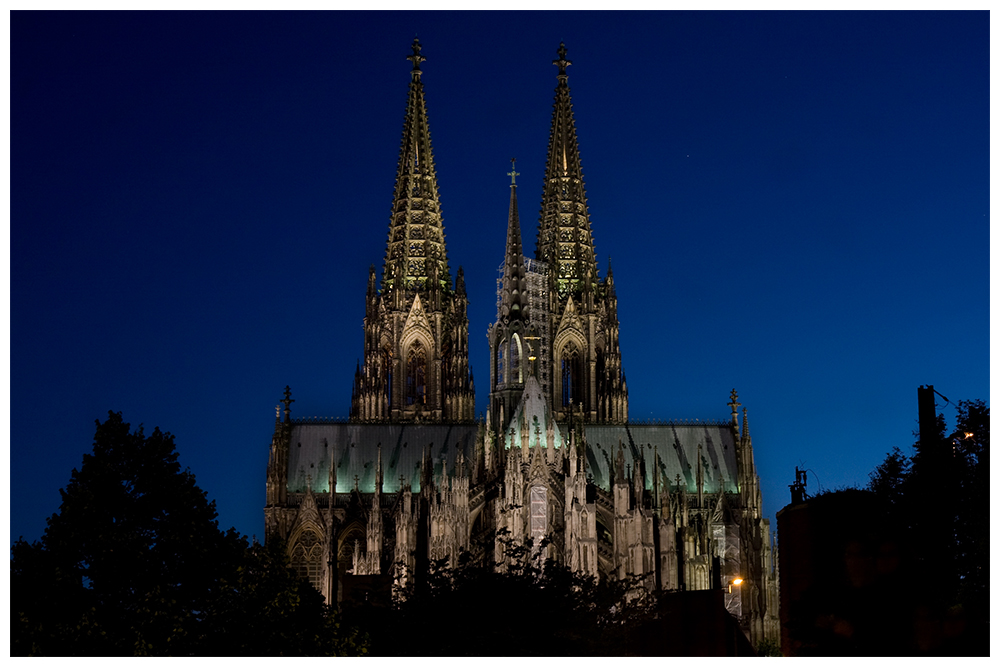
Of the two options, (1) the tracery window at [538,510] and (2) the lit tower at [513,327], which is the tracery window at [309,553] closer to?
(2) the lit tower at [513,327]

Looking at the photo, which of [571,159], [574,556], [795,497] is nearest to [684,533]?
[574,556]

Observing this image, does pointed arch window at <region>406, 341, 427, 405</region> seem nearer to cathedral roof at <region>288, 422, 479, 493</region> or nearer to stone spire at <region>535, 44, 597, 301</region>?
cathedral roof at <region>288, 422, 479, 493</region>

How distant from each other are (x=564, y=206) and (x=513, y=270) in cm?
1053

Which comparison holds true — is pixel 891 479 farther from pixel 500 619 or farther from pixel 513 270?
pixel 513 270

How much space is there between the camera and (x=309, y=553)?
9812 centimetres

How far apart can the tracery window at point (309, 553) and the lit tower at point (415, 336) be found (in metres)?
11.0

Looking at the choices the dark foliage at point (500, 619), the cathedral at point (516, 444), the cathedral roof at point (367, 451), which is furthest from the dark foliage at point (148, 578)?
the cathedral roof at point (367, 451)

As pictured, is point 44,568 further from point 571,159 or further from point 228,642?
point 571,159

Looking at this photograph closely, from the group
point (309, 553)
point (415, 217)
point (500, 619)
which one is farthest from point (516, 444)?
point (500, 619)

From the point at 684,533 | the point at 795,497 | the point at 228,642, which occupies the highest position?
the point at 684,533

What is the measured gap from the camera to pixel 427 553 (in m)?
81.7

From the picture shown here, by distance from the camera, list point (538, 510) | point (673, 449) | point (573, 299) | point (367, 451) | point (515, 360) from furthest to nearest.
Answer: point (573, 299) → point (673, 449) → point (367, 451) → point (515, 360) → point (538, 510)

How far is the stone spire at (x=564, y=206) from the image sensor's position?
11350cm

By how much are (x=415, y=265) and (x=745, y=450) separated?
1073 inches
